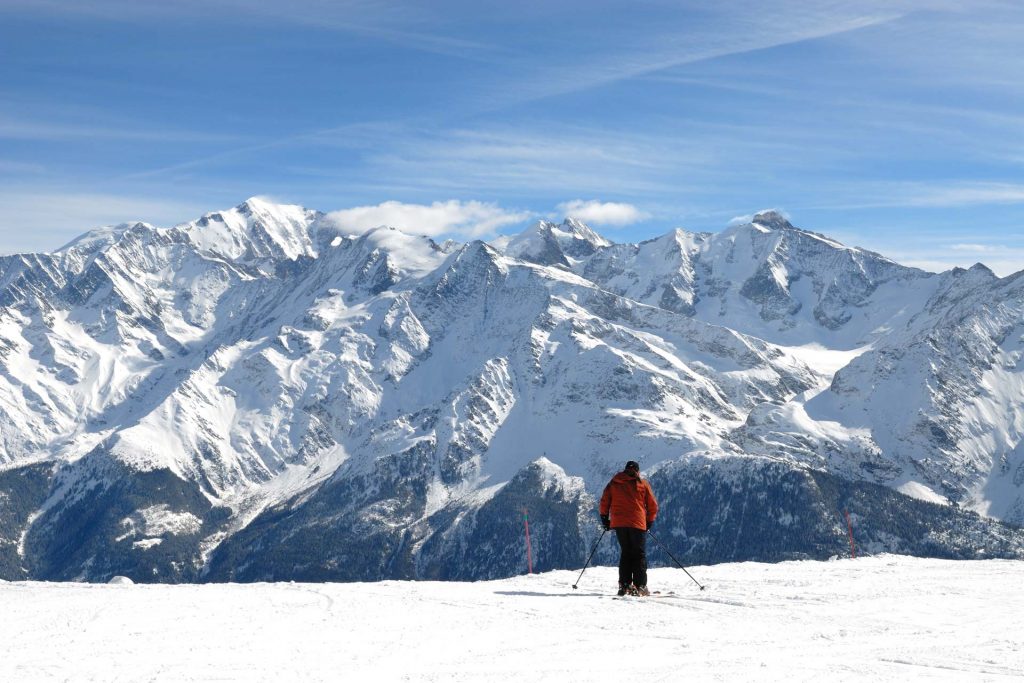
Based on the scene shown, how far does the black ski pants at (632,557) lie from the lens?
106 feet

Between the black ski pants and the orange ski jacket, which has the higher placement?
the orange ski jacket

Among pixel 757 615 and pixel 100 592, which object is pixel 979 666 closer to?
pixel 757 615

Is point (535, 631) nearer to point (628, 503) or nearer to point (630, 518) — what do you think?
point (630, 518)

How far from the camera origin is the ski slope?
21828 millimetres

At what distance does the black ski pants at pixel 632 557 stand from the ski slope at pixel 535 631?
49.8 inches

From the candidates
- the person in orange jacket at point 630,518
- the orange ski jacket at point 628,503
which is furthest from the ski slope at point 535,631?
the orange ski jacket at point 628,503

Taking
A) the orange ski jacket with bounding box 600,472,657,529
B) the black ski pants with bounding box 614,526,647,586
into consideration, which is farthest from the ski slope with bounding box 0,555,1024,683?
the orange ski jacket with bounding box 600,472,657,529

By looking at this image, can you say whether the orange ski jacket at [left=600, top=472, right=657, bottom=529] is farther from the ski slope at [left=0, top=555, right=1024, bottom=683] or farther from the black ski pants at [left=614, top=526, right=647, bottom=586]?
the ski slope at [left=0, top=555, right=1024, bottom=683]

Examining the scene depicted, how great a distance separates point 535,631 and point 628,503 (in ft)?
26.5

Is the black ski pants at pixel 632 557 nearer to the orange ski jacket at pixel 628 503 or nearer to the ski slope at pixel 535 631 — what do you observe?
the orange ski jacket at pixel 628 503

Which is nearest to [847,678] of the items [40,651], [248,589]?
[40,651]

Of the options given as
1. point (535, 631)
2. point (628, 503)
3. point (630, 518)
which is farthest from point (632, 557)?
point (535, 631)

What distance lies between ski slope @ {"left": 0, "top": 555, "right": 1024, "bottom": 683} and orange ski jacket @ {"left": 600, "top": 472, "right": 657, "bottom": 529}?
2240 millimetres

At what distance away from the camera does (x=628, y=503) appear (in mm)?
33562
